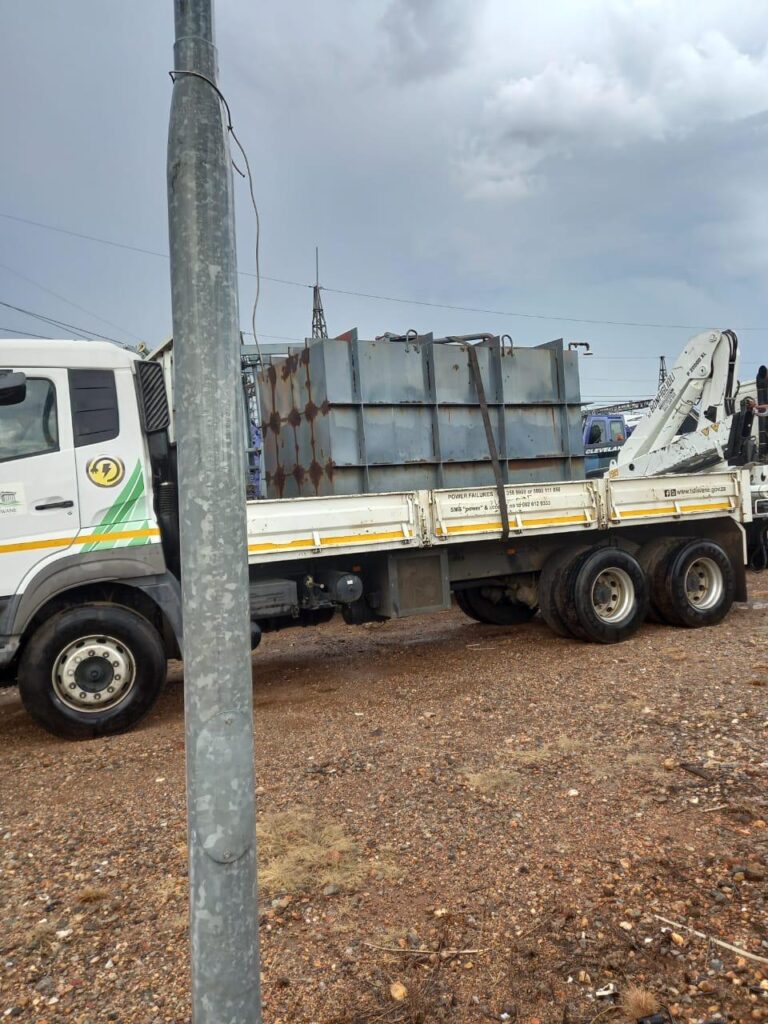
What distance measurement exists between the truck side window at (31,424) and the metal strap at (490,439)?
365cm

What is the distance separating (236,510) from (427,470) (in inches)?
218

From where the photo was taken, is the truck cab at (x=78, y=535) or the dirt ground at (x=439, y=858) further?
the truck cab at (x=78, y=535)

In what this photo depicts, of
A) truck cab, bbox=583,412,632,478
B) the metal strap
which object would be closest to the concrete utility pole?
the metal strap

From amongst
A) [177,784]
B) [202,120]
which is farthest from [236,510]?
[177,784]

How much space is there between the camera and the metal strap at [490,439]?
22.0ft

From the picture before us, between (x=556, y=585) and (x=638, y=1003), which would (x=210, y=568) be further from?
(x=556, y=585)

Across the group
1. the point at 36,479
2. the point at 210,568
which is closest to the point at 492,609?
the point at 36,479

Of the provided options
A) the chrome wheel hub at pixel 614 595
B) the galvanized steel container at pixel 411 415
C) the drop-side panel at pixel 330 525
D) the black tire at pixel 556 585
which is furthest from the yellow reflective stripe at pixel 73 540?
the chrome wheel hub at pixel 614 595

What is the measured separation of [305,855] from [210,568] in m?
2.21

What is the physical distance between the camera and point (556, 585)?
717cm

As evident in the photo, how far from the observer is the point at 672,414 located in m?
10.5

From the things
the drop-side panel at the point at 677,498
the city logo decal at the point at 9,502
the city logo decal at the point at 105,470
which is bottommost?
the drop-side panel at the point at 677,498

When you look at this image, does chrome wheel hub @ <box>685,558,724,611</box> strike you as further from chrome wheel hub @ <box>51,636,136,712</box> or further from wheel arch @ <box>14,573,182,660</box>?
chrome wheel hub @ <box>51,636,136,712</box>

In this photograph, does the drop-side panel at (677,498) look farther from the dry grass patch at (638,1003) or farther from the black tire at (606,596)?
the dry grass patch at (638,1003)
